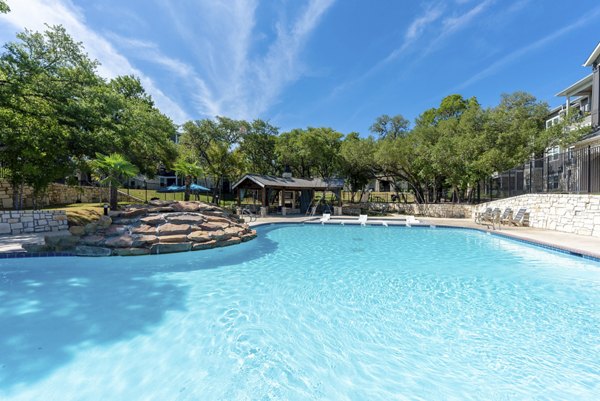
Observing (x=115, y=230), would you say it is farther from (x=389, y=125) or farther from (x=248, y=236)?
(x=389, y=125)

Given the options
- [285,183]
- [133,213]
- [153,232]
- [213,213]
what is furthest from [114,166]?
[285,183]

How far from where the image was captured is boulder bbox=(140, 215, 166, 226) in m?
9.46

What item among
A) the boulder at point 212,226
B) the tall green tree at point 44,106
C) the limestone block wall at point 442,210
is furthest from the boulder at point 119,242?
the limestone block wall at point 442,210

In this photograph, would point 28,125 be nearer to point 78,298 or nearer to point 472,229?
point 78,298

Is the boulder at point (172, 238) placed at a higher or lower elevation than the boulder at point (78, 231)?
lower

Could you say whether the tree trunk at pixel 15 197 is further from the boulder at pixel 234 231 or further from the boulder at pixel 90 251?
the boulder at pixel 234 231

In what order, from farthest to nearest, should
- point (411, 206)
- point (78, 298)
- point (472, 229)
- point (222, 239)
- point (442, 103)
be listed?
point (442, 103)
point (411, 206)
point (472, 229)
point (222, 239)
point (78, 298)

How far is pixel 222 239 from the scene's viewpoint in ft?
32.6

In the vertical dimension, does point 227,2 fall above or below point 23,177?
above

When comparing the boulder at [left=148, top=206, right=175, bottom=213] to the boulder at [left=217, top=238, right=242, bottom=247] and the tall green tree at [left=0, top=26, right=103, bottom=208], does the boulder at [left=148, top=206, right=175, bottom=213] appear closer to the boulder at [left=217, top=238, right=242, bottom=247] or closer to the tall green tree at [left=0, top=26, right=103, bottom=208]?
the boulder at [left=217, top=238, right=242, bottom=247]

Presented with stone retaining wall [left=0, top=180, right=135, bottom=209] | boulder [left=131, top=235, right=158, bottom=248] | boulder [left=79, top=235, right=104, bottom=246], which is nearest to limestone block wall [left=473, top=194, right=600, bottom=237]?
boulder [left=131, top=235, right=158, bottom=248]

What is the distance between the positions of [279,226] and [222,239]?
636 centimetres

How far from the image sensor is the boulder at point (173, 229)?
9.14m

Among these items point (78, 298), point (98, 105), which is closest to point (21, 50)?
point (98, 105)
